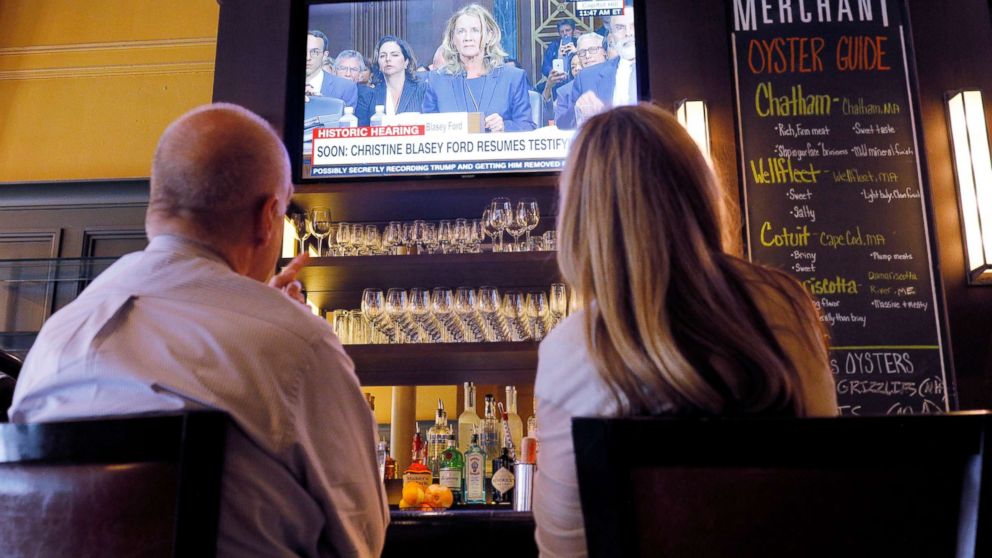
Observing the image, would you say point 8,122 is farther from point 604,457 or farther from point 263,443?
point 604,457

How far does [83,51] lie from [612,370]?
14.4 feet

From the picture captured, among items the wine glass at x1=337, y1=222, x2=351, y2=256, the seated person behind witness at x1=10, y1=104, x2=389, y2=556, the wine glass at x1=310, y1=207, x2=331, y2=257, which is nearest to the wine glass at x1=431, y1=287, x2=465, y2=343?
the wine glass at x1=337, y1=222, x2=351, y2=256

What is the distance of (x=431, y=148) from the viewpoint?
3.29 metres

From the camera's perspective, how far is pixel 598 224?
4.13 feet

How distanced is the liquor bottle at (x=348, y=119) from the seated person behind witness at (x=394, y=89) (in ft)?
0.05

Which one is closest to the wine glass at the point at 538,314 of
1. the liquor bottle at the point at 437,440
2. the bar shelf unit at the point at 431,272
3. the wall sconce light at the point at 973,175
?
the bar shelf unit at the point at 431,272

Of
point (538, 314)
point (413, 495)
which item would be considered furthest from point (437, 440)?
point (538, 314)

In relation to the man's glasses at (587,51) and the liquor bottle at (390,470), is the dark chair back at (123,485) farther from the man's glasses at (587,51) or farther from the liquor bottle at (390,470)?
the man's glasses at (587,51)

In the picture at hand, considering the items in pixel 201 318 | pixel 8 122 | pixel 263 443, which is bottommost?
pixel 263 443

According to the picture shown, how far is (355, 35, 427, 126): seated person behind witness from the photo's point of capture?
3.34m

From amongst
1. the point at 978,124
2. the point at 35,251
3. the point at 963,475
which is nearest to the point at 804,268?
the point at 978,124

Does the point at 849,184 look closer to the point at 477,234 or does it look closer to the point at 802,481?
the point at 477,234

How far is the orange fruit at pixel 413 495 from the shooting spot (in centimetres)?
Answer: 288

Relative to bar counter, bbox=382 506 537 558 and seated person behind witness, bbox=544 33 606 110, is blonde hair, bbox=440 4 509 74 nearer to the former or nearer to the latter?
seated person behind witness, bbox=544 33 606 110
